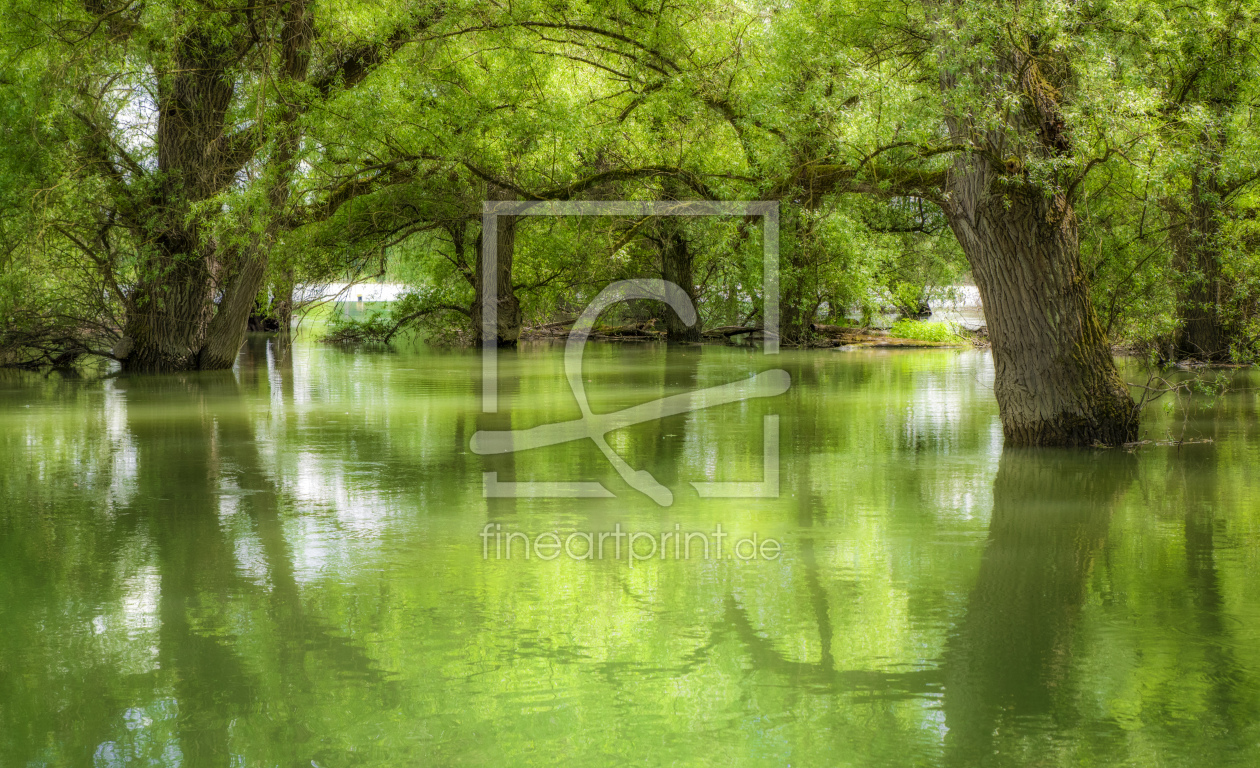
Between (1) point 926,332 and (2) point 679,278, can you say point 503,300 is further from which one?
(1) point 926,332

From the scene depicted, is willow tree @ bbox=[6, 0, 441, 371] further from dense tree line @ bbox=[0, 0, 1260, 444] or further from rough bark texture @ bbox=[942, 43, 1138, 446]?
rough bark texture @ bbox=[942, 43, 1138, 446]

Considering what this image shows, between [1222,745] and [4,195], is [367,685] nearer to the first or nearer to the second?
[1222,745]

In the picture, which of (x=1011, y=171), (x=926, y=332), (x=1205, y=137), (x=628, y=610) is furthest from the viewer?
(x=926, y=332)

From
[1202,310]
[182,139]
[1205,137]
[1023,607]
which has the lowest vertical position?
[1023,607]

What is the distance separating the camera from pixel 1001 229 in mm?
11148

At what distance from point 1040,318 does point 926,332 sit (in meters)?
20.8

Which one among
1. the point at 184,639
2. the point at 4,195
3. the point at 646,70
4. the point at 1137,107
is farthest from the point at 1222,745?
the point at 4,195

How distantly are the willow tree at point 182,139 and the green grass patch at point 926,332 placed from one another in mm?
17382

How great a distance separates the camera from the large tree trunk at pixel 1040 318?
11.1m

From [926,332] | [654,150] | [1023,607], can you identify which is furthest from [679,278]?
[1023,607]

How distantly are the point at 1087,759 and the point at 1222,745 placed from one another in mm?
547

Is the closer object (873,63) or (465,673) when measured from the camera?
(465,673)

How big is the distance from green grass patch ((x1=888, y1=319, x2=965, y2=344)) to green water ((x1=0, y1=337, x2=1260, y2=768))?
2002 cm

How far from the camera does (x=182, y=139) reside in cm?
2109
